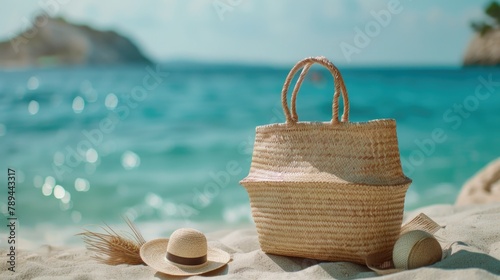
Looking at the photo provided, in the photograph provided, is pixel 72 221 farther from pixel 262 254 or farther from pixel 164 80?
pixel 164 80

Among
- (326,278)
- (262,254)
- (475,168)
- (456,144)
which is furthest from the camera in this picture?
(456,144)

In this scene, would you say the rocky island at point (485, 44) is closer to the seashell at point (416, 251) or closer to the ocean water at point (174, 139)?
the ocean water at point (174, 139)

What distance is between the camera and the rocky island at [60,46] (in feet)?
65.7

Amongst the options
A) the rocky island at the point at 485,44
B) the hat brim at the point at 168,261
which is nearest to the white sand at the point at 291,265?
the hat brim at the point at 168,261

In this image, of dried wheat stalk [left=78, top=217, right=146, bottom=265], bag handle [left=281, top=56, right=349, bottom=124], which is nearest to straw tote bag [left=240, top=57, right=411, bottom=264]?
bag handle [left=281, top=56, right=349, bottom=124]

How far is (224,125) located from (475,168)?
4947 millimetres

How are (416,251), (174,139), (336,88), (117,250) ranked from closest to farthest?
1. (416,251)
2. (336,88)
3. (117,250)
4. (174,139)

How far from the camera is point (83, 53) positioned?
24.0 meters

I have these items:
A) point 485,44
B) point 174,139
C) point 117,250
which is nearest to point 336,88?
point 117,250

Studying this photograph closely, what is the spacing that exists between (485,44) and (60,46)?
52.9 feet

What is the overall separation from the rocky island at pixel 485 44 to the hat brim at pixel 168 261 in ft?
68.3

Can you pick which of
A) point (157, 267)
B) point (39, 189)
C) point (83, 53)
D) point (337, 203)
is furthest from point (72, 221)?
point (83, 53)

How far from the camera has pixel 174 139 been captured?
412 inches

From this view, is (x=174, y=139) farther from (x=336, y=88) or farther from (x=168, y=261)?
(x=336, y=88)
